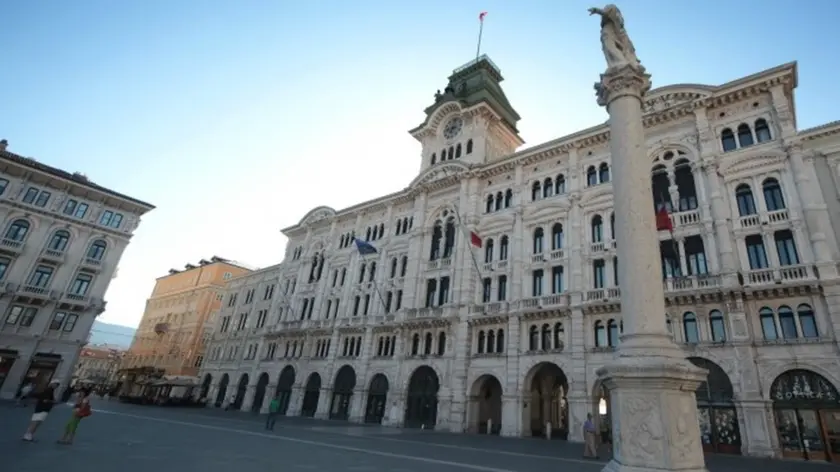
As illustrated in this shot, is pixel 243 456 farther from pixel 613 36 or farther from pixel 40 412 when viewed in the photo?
pixel 613 36

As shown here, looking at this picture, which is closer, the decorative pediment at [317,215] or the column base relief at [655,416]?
the column base relief at [655,416]

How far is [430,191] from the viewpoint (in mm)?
38969

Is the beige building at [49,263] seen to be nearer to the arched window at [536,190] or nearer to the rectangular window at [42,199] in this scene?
the rectangular window at [42,199]

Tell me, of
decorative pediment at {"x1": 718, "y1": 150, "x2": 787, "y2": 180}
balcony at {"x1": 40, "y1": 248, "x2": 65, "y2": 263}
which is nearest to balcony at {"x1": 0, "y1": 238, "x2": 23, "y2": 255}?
balcony at {"x1": 40, "y1": 248, "x2": 65, "y2": 263}

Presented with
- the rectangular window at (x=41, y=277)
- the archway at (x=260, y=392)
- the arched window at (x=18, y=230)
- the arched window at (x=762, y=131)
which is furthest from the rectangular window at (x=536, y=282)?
the arched window at (x=18, y=230)

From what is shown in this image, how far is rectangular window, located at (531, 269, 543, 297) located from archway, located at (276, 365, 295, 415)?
2440cm

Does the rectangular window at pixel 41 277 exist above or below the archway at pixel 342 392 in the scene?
above

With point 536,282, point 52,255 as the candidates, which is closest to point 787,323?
point 536,282

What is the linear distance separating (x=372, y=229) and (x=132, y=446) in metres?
32.4

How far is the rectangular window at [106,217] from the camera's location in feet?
138

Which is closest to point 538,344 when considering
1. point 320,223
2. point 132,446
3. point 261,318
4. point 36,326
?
point 132,446

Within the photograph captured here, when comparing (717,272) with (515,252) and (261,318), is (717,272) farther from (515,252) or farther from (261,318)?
(261,318)

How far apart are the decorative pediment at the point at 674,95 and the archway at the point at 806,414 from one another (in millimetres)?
15959

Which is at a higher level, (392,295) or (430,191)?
(430,191)
